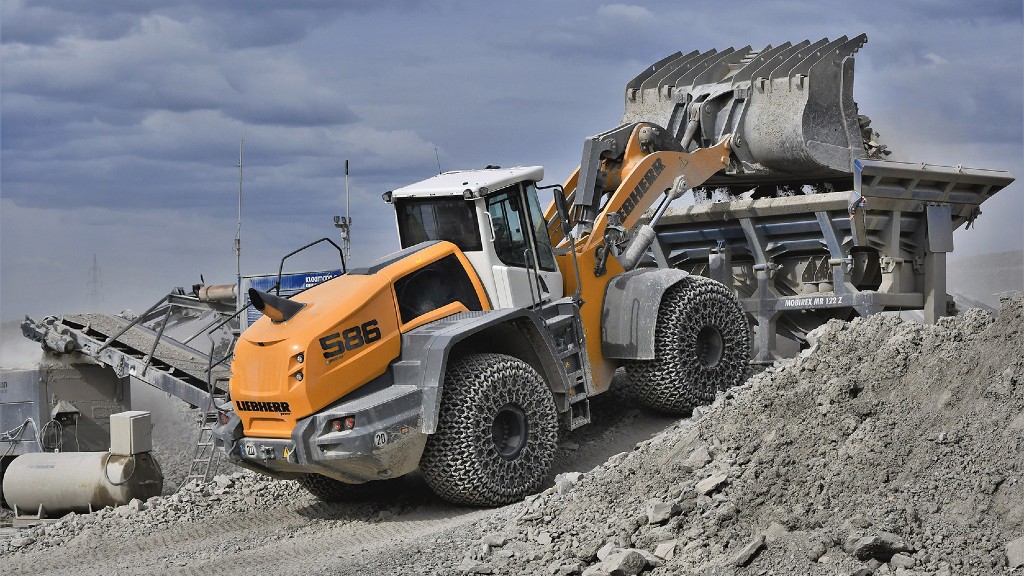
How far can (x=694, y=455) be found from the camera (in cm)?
708

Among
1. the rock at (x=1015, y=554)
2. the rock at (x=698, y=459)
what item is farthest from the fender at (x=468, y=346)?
the rock at (x=1015, y=554)

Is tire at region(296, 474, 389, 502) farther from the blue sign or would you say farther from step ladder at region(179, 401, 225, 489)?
the blue sign

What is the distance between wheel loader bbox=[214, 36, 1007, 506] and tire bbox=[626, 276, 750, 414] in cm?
2

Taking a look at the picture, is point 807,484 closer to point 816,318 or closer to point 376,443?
point 376,443

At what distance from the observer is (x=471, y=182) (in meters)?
8.81

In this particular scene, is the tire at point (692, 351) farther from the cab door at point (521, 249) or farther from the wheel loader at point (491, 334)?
the cab door at point (521, 249)

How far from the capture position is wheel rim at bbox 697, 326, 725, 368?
1012 cm

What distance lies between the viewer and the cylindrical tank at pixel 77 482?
35.6 feet

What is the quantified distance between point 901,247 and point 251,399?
23.1 ft

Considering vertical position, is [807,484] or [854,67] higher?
[854,67]

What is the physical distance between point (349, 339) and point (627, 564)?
2.81 m

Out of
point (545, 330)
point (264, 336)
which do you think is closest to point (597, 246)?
point (545, 330)

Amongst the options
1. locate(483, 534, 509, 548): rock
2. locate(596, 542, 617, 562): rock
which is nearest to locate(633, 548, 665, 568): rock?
locate(596, 542, 617, 562): rock

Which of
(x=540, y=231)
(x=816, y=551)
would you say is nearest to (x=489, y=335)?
(x=540, y=231)
